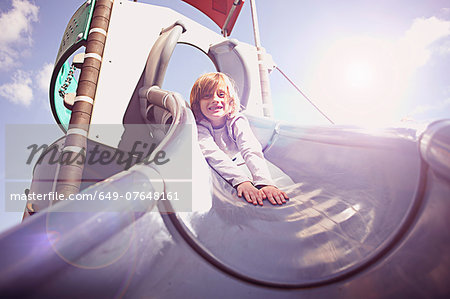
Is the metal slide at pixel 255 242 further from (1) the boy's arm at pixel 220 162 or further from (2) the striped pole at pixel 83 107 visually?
(2) the striped pole at pixel 83 107

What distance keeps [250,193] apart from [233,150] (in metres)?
0.37

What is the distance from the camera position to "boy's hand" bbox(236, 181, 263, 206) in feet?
2.02

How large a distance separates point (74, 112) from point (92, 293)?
1.16m

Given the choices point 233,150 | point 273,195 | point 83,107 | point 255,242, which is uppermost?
point 83,107

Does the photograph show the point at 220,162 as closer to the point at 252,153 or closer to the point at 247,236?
the point at 252,153

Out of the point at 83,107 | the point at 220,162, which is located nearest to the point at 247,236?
the point at 220,162

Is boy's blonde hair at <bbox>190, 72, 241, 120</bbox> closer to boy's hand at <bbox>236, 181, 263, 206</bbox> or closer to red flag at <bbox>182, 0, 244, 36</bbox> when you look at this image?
boy's hand at <bbox>236, 181, 263, 206</bbox>

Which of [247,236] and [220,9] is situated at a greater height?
[220,9]

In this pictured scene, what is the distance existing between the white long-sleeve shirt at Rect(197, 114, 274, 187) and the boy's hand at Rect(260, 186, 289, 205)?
3 centimetres

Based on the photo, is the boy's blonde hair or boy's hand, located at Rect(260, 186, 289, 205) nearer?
boy's hand, located at Rect(260, 186, 289, 205)

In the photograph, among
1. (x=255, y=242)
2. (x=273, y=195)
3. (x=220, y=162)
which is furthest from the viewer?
(x=220, y=162)

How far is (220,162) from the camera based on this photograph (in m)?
0.76

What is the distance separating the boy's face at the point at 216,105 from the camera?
0.91m

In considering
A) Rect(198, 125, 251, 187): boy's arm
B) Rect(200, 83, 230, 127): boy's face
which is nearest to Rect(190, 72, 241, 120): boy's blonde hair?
Rect(200, 83, 230, 127): boy's face
